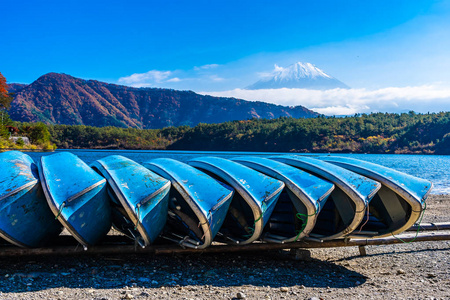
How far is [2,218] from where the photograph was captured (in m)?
4.21

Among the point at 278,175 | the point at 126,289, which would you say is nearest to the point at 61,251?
the point at 126,289

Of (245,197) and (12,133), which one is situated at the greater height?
(12,133)

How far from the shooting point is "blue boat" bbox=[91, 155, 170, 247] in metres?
4.29

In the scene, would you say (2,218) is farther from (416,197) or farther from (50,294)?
(416,197)

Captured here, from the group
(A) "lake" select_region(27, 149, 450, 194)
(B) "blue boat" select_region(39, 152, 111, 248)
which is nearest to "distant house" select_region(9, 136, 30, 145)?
(A) "lake" select_region(27, 149, 450, 194)

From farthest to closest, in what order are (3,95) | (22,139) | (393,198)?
(22,139), (3,95), (393,198)

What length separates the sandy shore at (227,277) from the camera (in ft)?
12.7

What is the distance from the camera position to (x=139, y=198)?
14.3 feet

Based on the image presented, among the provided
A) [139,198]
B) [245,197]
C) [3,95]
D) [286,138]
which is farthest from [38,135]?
[245,197]

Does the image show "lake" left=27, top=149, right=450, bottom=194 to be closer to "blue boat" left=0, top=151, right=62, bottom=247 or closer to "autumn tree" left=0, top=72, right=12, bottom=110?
"blue boat" left=0, top=151, right=62, bottom=247

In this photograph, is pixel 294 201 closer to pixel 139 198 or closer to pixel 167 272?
pixel 167 272

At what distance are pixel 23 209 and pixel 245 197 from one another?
2.68 m

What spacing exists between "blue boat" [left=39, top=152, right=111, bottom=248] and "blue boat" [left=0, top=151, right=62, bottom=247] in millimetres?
202

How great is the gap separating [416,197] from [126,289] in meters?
3.57
